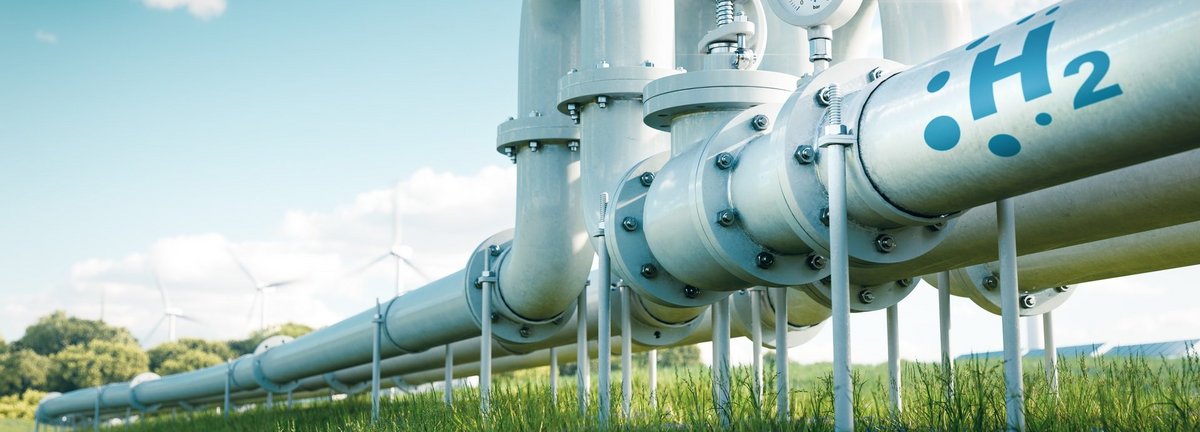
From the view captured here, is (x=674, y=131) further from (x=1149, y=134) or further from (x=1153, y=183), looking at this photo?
(x=1149, y=134)

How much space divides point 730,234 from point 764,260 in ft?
0.78

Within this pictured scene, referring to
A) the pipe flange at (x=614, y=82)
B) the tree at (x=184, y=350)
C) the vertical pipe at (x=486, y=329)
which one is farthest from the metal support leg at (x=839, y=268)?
the tree at (x=184, y=350)

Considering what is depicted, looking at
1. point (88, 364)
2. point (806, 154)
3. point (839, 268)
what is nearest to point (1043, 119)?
point (839, 268)

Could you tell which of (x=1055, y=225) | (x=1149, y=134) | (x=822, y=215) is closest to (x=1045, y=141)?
(x=1149, y=134)

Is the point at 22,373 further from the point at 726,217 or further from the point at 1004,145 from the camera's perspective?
the point at 1004,145

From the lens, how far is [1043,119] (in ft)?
12.2

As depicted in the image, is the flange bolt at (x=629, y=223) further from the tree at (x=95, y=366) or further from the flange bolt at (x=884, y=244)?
the tree at (x=95, y=366)

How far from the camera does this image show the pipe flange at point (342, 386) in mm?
20844

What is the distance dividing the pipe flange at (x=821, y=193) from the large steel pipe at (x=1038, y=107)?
37cm

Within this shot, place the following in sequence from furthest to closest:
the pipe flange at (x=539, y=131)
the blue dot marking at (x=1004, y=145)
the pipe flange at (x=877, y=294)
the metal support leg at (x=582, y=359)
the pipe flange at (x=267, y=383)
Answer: the pipe flange at (x=267, y=383), the pipe flange at (x=539, y=131), the metal support leg at (x=582, y=359), the pipe flange at (x=877, y=294), the blue dot marking at (x=1004, y=145)

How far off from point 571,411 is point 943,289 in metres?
2.64

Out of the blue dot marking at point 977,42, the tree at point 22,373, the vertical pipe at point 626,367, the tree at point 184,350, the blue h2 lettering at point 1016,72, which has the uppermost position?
the tree at point 184,350

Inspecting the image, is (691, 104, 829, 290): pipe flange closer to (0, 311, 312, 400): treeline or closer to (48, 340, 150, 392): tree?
(0, 311, 312, 400): treeline

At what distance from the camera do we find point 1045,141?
12.4 ft
